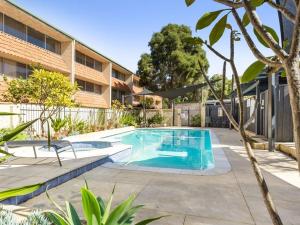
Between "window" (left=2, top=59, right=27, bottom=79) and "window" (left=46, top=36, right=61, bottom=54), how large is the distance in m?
3.00

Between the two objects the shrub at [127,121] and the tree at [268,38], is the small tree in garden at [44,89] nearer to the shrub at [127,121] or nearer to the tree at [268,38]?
the shrub at [127,121]

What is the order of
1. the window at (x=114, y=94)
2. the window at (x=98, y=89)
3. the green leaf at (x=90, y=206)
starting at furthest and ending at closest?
1. the window at (x=114, y=94)
2. the window at (x=98, y=89)
3. the green leaf at (x=90, y=206)

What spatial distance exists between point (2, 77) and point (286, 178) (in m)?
14.4

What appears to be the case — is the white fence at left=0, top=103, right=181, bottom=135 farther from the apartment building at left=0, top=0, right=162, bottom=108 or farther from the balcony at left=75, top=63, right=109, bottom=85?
the balcony at left=75, top=63, right=109, bottom=85

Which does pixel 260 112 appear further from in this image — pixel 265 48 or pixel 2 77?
pixel 2 77

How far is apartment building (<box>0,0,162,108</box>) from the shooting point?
14.7 m

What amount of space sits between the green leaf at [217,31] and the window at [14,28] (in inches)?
658

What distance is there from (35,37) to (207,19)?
1864 centimetres

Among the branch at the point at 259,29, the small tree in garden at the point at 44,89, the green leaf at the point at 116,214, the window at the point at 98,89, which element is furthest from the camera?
the window at the point at 98,89

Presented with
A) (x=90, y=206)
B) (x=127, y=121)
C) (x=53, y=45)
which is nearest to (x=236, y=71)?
(x=90, y=206)

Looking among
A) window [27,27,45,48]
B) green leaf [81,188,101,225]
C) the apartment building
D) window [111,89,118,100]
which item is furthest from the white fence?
green leaf [81,188,101,225]

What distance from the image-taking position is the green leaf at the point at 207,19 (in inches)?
42.8

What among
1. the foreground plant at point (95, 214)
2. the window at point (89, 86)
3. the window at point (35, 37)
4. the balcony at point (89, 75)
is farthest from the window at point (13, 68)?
the foreground plant at point (95, 214)

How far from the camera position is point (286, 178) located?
542cm
